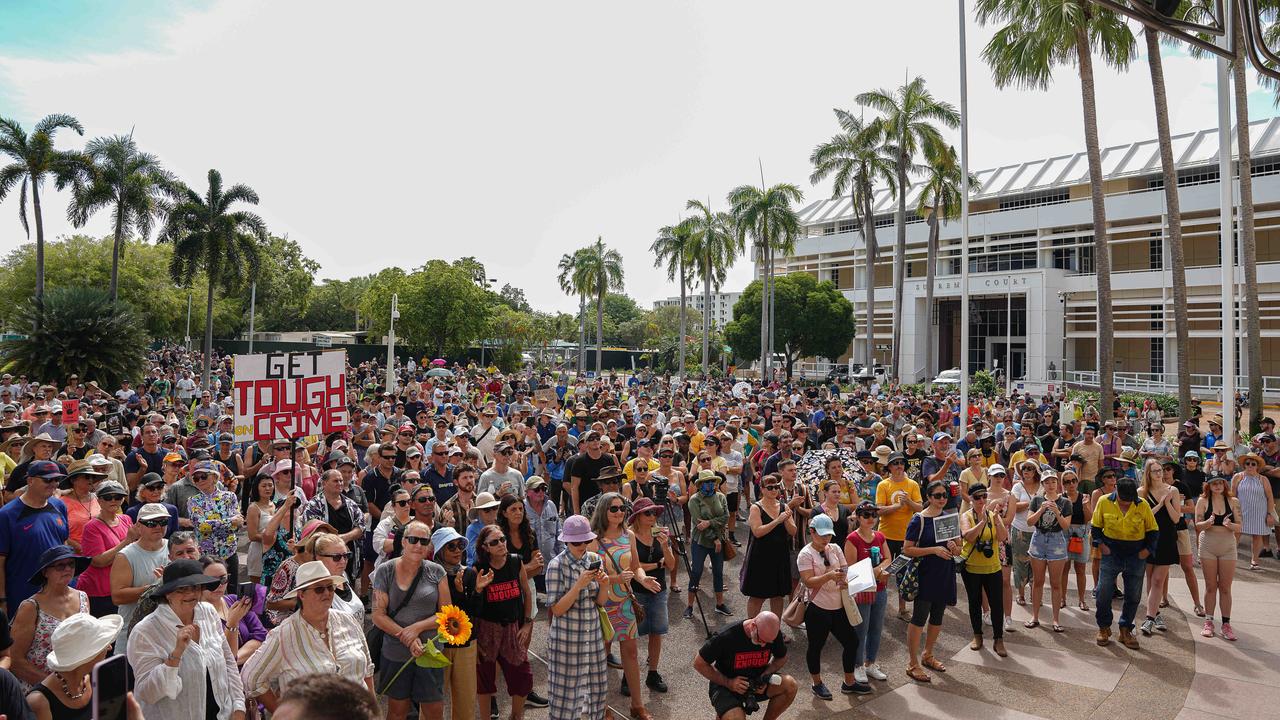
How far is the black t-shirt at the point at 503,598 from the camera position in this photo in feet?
17.2

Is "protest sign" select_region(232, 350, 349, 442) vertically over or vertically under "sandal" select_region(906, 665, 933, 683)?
over

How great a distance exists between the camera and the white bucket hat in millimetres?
3324

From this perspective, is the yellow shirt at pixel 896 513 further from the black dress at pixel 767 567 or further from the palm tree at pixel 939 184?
the palm tree at pixel 939 184

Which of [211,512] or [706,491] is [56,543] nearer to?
[211,512]

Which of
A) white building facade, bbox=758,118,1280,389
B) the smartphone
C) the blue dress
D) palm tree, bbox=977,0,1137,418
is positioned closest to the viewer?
the smartphone

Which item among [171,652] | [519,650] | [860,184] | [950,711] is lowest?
[950,711]

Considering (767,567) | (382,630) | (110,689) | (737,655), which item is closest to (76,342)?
(382,630)

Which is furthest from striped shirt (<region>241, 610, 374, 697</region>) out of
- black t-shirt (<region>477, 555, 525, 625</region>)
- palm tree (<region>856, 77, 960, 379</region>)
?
palm tree (<region>856, 77, 960, 379</region>)

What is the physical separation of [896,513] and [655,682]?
119 inches

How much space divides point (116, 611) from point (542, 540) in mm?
3246

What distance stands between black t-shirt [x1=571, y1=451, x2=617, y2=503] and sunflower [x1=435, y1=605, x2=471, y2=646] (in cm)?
394

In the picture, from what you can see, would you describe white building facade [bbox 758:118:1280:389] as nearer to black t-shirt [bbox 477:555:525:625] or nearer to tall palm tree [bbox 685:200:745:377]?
tall palm tree [bbox 685:200:745:377]

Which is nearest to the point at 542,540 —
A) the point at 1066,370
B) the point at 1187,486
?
the point at 1187,486

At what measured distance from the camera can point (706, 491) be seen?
7.49 m
